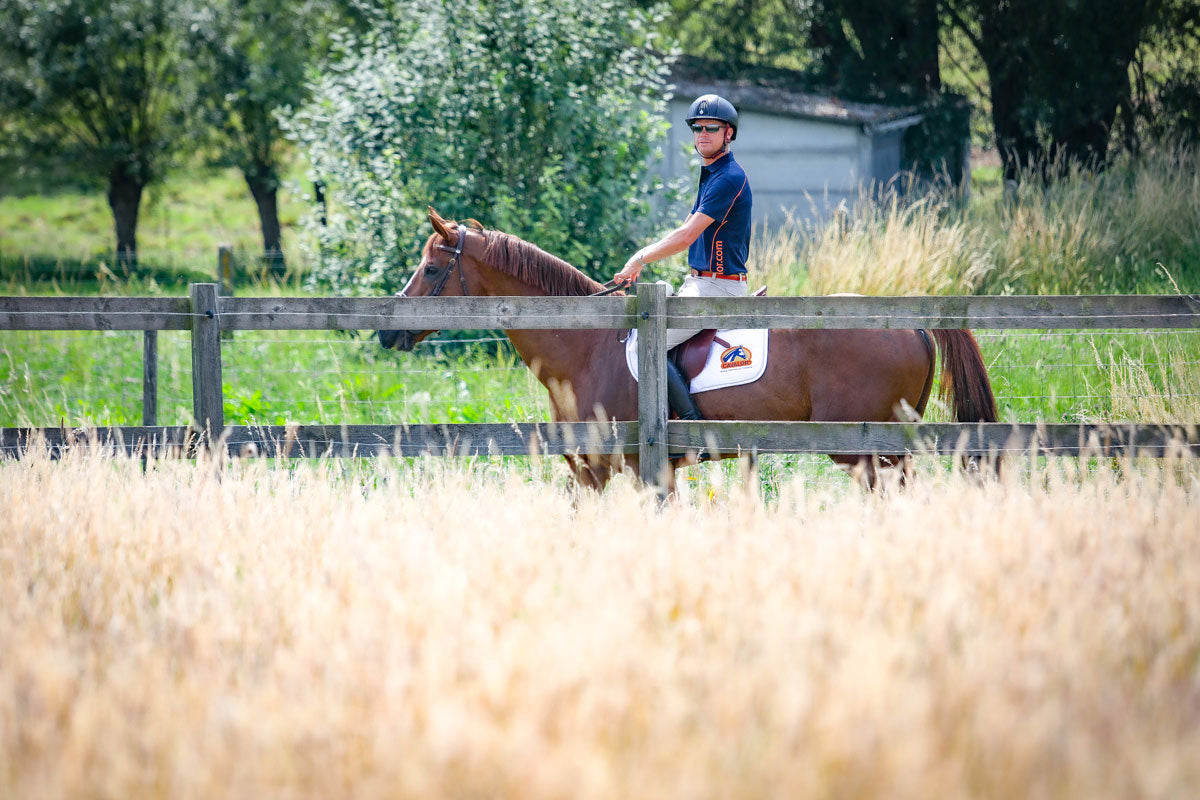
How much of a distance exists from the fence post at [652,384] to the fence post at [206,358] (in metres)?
2.22

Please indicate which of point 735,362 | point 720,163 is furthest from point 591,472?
point 720,163

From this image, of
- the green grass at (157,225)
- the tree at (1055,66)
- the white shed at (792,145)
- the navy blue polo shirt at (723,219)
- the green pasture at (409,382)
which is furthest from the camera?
the green grass at (157,225)

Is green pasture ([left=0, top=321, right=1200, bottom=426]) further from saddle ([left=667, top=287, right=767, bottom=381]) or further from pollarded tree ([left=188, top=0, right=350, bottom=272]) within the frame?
pollarded tree ([left=188, top=0, right=350, bottom=272])

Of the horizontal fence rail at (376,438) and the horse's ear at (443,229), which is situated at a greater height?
the horse's ear at (443,229)

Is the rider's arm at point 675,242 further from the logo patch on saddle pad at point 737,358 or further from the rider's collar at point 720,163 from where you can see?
the logo patch on saddle pad at point 737,358

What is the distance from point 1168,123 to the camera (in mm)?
18984

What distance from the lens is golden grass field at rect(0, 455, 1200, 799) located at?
2080mm

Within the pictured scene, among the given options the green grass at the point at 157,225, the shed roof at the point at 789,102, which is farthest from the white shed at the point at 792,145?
the green grass at the point at 157,225

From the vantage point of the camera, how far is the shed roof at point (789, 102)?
19.3 meters

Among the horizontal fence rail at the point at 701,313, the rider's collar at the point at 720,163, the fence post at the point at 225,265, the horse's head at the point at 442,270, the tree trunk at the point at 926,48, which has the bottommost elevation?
the horizontal fence rail at the point at 701,313

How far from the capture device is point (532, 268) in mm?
5633

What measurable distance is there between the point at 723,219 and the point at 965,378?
1.52 m

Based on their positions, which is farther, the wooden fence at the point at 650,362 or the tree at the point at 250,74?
the tree at the point at 250,74

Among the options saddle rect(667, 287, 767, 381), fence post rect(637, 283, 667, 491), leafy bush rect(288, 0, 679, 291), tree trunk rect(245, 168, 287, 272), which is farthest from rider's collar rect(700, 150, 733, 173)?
tree trunk rect(245, 168, 287, 272)
